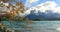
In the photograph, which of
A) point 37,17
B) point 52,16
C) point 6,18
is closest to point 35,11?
point 37,17

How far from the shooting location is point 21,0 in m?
1.62

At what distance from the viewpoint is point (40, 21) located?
157cm

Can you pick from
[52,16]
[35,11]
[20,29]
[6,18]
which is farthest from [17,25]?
[52,16]

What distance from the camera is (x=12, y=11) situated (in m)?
1.64

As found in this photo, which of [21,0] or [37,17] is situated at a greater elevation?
[21,0]

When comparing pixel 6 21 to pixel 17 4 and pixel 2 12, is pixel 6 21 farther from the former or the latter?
pixel 17 4

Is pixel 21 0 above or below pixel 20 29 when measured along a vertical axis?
above

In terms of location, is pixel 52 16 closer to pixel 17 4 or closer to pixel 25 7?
pixel 25 7

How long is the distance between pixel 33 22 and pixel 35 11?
13 cm

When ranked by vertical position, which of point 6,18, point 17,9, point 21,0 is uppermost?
point 21,0

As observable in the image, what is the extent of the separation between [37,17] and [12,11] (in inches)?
12.6

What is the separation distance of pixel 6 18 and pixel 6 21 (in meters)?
0.04

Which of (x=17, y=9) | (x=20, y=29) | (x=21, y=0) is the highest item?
(x=21, y=0)

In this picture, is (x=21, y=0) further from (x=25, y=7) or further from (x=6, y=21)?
(x=6, y=21)
